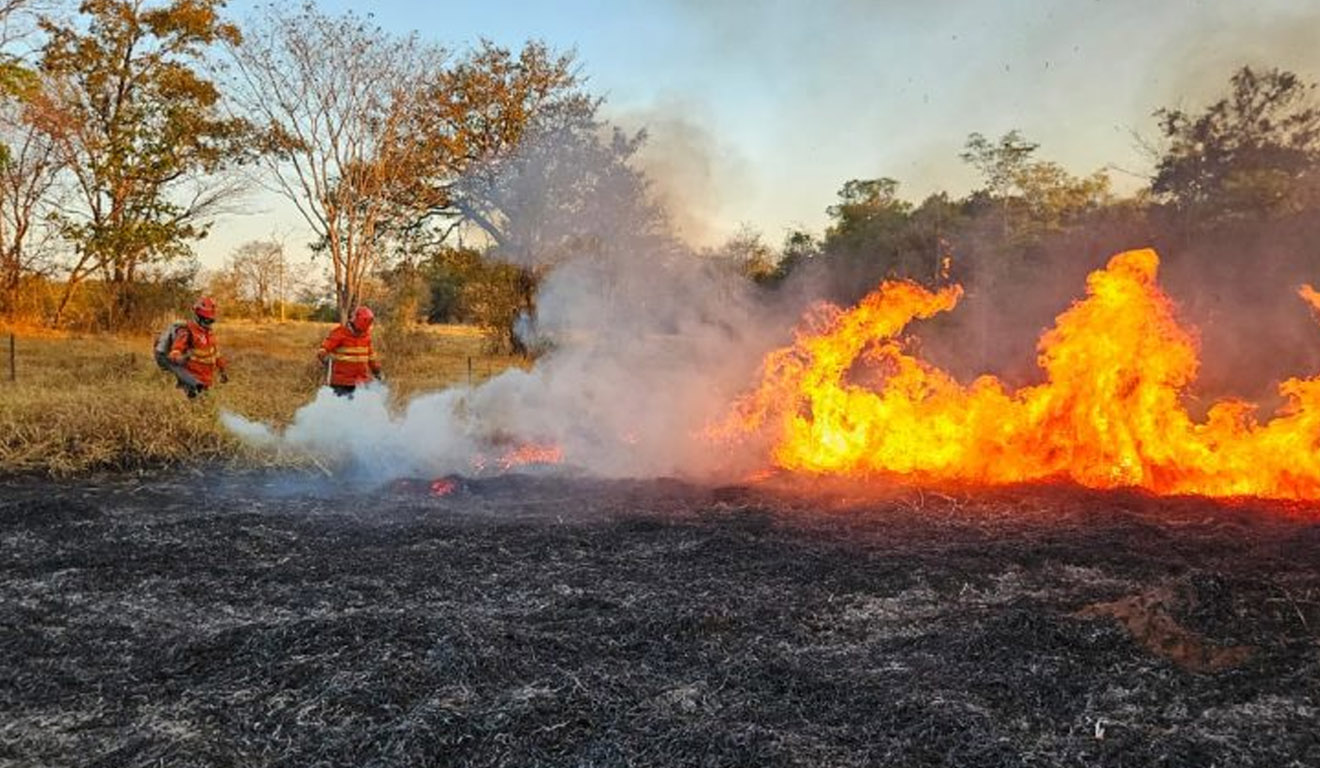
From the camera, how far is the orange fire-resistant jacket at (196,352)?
1123cm

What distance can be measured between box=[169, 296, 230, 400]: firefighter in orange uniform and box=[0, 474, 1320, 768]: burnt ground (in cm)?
356

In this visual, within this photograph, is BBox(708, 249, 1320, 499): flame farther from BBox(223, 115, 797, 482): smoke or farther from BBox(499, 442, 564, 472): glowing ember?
BBox(499, 442, 564, 472): glowing ember

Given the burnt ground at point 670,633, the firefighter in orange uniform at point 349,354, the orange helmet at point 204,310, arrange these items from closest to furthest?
1. the burnt ground at point 670,633
2. the firefighter in orange uniform at point 349,354
3. the orange helmet at point 204,310

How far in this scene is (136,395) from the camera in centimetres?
1123

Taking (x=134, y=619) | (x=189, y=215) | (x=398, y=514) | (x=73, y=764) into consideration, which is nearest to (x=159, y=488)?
(x=398, y=514)

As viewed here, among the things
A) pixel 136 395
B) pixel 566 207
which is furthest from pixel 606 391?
pixel 136 395

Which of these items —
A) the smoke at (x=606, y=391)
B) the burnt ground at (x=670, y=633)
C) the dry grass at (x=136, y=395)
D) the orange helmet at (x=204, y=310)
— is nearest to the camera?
the burnt ground at (x=670, y=633)

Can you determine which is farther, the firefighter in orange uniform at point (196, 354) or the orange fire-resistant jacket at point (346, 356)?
the firefighter in orange uniform at point (196, 354)

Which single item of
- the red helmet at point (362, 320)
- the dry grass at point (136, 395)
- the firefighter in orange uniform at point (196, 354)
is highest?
the red helmet at point (362, 320)

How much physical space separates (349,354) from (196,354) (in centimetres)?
219

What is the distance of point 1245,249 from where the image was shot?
1670cm

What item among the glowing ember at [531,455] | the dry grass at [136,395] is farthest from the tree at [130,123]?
the glowing ember at [531,455]

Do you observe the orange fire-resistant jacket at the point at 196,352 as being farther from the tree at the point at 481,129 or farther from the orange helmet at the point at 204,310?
the tree at the point at 481,129

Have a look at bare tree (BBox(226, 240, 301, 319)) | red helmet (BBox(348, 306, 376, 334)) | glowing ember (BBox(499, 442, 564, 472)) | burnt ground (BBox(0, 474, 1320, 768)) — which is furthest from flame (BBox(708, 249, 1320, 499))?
bare tree (BBox(226, 240, 301, 319))
